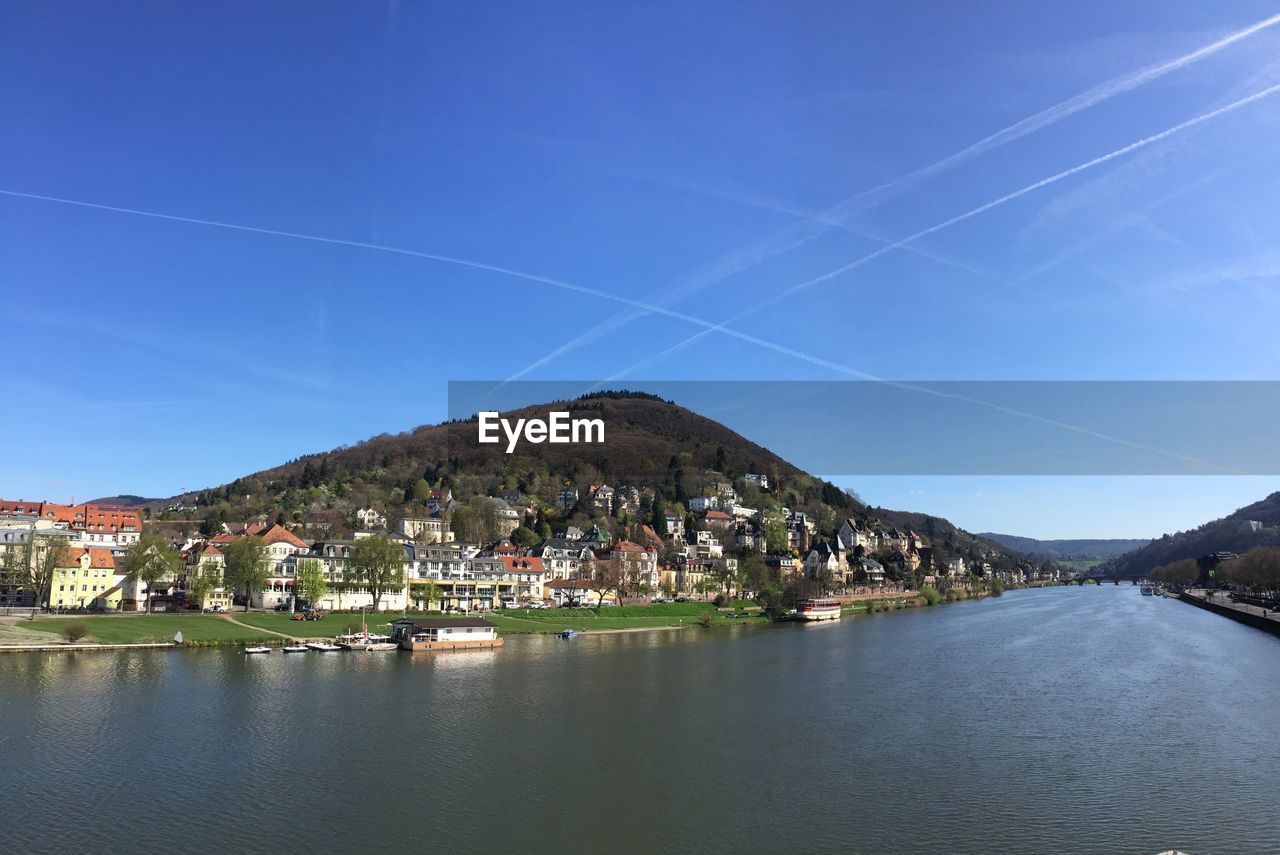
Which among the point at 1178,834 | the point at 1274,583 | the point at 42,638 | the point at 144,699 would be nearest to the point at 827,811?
the point at 1178,834

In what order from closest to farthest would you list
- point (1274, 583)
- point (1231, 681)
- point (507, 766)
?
point (507, 766) < point (1231, 681) < point (1274, 583)

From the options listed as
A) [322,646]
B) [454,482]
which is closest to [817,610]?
[322,646]

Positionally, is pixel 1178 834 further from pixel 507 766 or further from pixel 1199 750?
pixel 507 766

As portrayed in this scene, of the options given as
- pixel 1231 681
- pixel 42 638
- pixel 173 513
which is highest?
pixel 173 513

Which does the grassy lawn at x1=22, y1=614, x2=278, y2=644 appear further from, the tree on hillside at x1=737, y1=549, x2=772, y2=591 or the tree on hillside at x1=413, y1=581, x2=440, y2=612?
the tree on hillside at x1=737, y1=549, x2=772, y2=591

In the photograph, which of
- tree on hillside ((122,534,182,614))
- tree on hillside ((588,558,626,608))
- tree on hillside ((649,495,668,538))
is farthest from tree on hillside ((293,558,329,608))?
tree on hillside ((649,495,668,538))

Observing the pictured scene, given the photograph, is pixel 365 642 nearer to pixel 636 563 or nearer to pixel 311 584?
pixel 311 584
